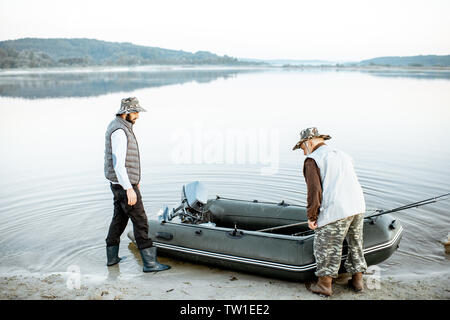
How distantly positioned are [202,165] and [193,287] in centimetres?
604

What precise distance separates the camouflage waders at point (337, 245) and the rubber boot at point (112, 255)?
2.58m

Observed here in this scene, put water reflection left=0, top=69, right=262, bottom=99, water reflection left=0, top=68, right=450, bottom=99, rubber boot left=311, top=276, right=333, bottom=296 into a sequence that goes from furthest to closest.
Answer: water reflection left=0, top=68, right=450, bottom=99
water reflection left=0, top=69, right=262, bottom=99
rubber boot left=311, top=276, right=333, bottom=296

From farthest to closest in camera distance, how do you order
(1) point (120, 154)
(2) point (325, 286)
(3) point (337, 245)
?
1. (1) point (120, 154)
2. (2) point (325, 286)
3. (3) point (337, 245)

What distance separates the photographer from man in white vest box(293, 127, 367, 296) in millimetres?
3955

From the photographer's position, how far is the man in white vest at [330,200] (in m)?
3.96

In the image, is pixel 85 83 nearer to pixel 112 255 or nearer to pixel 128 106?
pixel 112 255

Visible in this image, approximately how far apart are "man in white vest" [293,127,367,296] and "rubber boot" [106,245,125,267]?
262cm

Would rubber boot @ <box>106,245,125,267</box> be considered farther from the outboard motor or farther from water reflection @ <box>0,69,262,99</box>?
water reflection @ <box>0,69,262,99</box>
